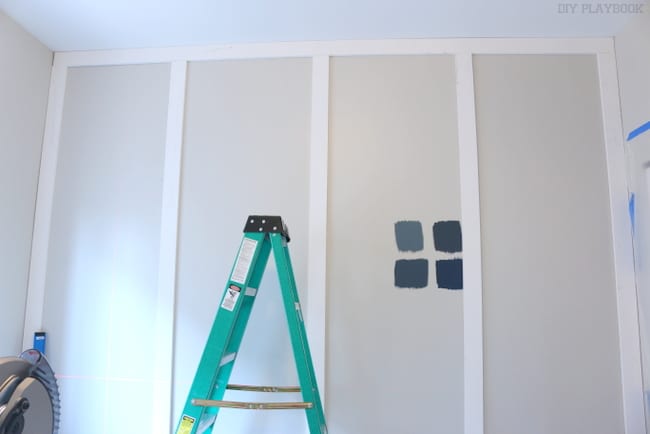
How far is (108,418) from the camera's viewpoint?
178 centimetres

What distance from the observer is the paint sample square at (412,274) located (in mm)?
1754

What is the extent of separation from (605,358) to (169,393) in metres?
2.05

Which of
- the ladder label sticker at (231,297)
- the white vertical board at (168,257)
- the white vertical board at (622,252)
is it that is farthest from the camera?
the white vertical board at (168,257)

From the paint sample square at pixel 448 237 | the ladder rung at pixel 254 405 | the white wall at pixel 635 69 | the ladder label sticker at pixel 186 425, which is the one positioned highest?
the white wall at pixel 635 69

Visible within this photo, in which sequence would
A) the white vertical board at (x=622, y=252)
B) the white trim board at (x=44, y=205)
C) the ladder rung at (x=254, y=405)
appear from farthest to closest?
the white trim board at (x=44, y=205) → the white vertical board at (x=622, y=252) → the ladder rung at (x=254, y=405)

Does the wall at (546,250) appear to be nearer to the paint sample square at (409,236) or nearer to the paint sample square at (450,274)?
the paint sample square at (450,274)

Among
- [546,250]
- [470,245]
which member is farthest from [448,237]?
[546,250]

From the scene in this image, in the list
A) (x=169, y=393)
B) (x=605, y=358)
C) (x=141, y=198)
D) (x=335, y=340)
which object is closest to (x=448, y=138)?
(x=335, y=340)

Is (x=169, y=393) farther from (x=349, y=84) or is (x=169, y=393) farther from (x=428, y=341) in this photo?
(x=349, y=84)

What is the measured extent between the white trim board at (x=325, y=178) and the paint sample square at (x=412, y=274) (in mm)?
198

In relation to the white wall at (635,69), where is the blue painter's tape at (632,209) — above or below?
below

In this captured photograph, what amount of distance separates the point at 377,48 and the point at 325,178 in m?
0.74

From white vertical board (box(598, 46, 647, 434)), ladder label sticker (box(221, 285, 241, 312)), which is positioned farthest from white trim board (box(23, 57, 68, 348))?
white vertical board (box(598, 46, 647, 434))

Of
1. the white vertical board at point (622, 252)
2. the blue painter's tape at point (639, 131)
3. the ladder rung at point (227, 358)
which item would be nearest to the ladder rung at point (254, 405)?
the ladder rung at point (227, 358)
